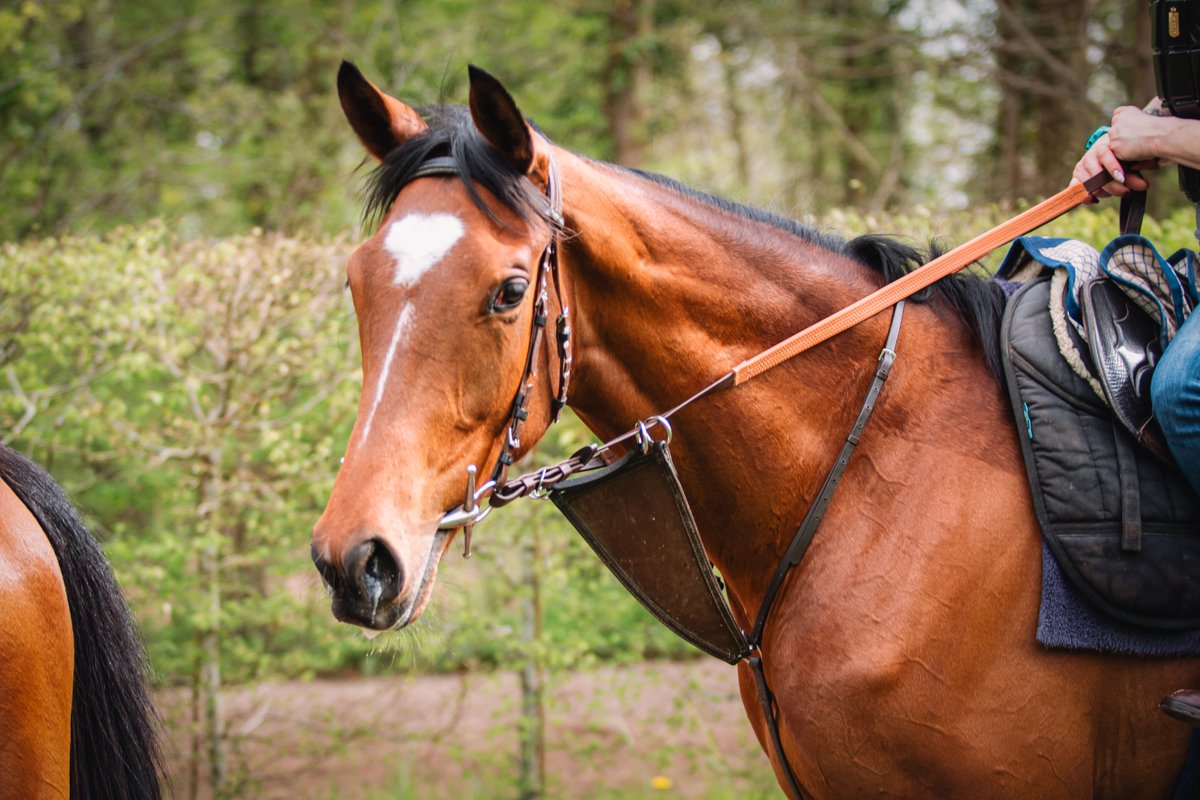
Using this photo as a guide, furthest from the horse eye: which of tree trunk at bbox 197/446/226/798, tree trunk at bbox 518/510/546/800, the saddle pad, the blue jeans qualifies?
tree trunk at bbox 197/446/226/798

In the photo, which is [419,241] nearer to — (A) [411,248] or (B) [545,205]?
(A) [411,248]

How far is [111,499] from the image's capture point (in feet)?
18.2

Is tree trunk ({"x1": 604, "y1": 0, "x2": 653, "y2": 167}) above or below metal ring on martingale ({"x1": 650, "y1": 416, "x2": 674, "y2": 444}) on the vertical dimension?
above

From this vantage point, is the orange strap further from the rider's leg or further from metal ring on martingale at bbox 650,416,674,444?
the rider's leg

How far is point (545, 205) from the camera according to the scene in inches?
75.8

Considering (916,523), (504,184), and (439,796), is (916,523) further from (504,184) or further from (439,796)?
(439,796)

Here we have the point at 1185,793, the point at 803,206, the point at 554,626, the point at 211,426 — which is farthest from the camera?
the point at 554,626

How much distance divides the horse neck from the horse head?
0.67 ft

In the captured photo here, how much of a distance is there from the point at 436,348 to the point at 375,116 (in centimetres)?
72

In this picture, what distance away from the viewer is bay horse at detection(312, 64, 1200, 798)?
1801mm

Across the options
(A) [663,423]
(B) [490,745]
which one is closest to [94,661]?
(A) [663,423]

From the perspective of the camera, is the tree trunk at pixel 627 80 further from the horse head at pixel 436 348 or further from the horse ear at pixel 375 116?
the horse head at pixel 436 348

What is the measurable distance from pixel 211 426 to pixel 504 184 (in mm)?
3713

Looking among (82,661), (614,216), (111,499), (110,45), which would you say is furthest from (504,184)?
(110,45)
